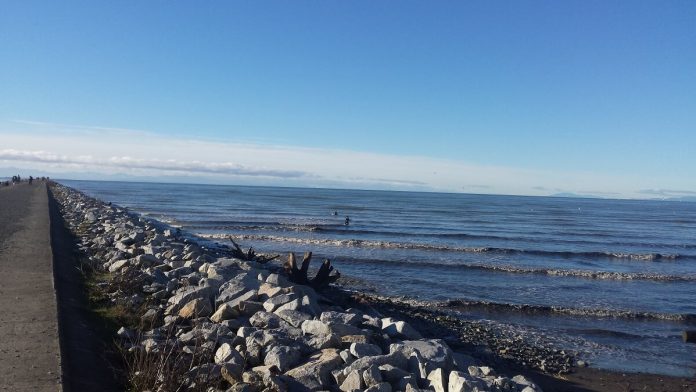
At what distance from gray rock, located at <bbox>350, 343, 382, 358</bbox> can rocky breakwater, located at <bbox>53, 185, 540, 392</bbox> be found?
0.01m

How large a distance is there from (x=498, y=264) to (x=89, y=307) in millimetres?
14319

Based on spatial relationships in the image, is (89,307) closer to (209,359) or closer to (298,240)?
(209,359)

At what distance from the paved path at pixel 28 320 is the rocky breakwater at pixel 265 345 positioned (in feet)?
2.41

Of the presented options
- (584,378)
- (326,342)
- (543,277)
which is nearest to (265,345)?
(326,342)

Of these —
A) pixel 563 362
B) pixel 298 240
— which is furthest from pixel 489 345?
pixel 298 240

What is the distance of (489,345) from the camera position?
30.5ft

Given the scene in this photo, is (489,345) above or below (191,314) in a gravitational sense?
below

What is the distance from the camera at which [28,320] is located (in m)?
6.88

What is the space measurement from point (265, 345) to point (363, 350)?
1.03 metres

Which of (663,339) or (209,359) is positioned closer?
(209,359)

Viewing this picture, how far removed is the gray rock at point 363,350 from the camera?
18.1 ft

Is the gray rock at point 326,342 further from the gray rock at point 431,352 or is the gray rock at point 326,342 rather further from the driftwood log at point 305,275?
the driftwood log at point 305,275

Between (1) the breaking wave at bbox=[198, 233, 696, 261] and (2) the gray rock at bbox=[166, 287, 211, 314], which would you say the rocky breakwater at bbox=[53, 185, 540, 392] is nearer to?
(2) the gray rock at bbox=[166, 287, 211, 314]

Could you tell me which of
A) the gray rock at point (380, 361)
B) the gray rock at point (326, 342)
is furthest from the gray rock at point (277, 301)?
the gray rock at point (380, 361)
